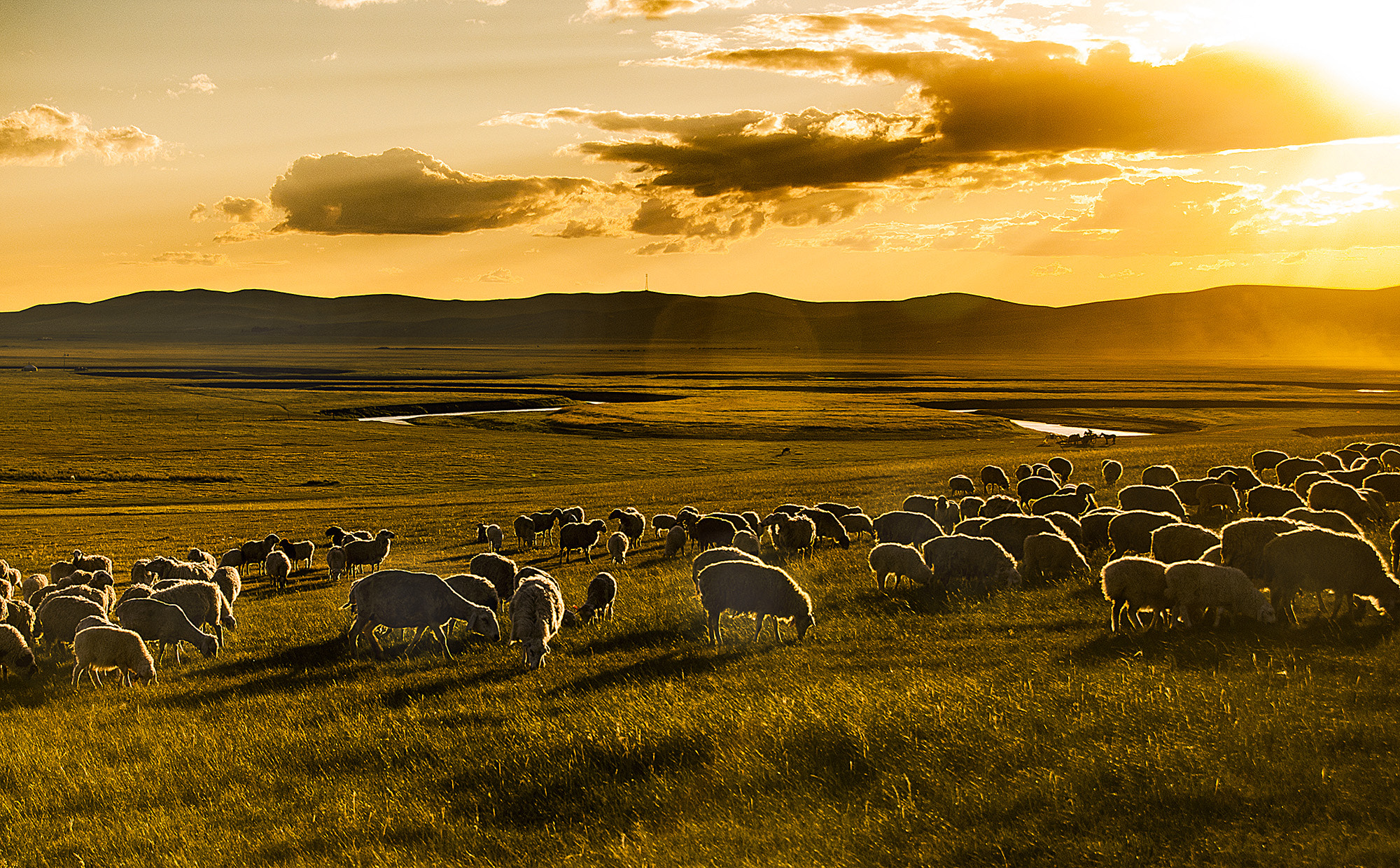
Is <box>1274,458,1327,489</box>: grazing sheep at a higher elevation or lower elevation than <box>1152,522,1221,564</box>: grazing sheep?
lower

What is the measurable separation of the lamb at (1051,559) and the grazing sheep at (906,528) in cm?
485

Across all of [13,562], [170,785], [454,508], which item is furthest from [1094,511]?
[13,562]

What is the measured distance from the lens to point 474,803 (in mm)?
8008

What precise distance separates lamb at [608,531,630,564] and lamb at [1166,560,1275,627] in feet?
53.3

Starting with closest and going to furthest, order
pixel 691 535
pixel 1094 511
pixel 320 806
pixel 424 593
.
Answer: pixel 320 806
pixel 424 593
pixel 1094 511
pixel 691 535

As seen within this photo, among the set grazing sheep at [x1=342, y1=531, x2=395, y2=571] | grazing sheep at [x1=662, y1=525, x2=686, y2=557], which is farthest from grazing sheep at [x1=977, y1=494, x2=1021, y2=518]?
grazing sheep at [x1=342, y1=531, x2=395, y2=571]

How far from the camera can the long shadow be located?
10.9m

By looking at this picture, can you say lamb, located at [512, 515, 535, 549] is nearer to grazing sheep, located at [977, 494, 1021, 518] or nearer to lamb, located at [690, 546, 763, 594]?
lamb, located at [690, 546, 763, 594]

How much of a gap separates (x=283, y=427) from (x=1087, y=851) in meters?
93.5

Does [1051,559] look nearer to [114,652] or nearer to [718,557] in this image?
[718,557]

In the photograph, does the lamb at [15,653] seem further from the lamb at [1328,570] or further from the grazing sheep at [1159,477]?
the grazing sheep at [1159,477]

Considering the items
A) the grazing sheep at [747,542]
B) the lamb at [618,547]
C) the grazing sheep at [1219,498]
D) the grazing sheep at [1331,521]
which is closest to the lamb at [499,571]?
the grazing sheep at [747,542]

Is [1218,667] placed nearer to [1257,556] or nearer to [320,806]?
[1257,556]

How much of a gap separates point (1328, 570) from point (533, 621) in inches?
416
